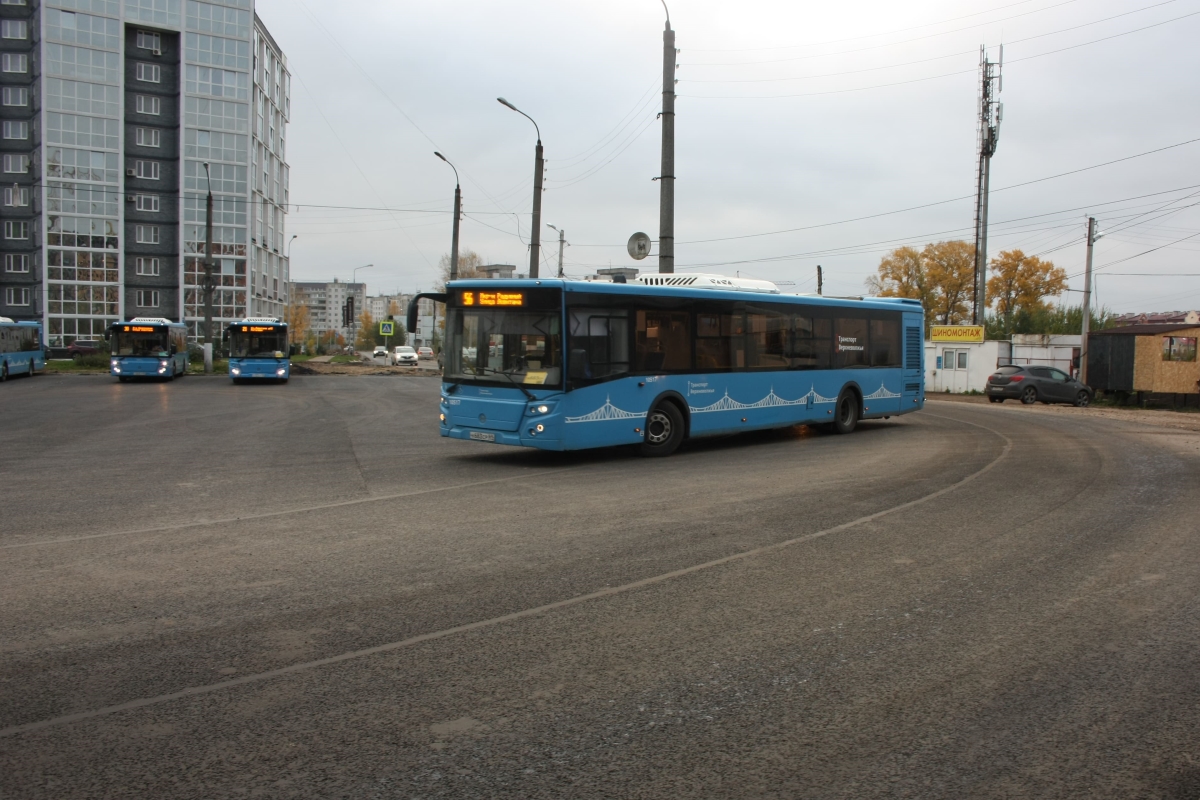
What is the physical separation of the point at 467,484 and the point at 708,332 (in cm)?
585

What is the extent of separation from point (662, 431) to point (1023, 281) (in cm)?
6988

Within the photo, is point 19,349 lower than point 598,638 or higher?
higher

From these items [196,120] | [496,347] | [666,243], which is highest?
[196,120]

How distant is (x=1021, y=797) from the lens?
3629 millimetres

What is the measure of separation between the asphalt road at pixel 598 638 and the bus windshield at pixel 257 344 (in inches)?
1134

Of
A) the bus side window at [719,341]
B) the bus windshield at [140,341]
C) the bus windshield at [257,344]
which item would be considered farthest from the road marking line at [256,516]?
the bus windshield at [140,341]

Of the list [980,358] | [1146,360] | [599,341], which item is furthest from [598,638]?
[980,358]

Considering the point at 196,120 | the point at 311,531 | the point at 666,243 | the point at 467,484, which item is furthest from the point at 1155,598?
the point at 196,120

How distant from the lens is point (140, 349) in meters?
39.8

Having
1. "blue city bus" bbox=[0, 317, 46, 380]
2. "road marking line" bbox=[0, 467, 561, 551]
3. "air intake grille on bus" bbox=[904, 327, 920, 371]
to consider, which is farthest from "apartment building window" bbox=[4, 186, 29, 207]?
"road marking line" bbox=[0, 467, 561, 551]

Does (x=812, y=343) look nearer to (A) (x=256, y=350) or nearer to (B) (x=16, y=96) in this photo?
(A) (x=256, y=350)

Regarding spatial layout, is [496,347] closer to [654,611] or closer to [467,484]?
[467,484]

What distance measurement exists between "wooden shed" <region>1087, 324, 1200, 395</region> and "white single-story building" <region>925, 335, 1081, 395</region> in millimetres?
5120

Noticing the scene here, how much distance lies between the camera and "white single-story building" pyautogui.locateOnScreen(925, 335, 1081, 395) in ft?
151
